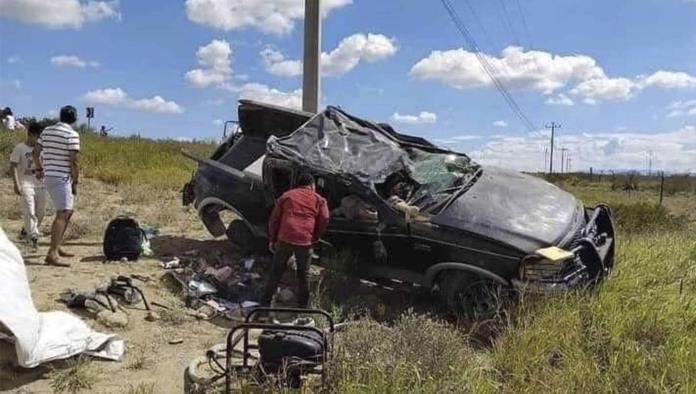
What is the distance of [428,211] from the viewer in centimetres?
664

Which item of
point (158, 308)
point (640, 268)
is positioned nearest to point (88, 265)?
point (158, 308)

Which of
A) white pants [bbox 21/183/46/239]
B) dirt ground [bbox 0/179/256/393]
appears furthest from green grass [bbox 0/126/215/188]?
white pants [bbox 21/183/46/239]

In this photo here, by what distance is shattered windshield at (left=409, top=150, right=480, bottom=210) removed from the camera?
22.5 ft

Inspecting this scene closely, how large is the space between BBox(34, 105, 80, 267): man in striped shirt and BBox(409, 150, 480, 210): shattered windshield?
13.7 ft

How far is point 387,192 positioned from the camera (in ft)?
23.6

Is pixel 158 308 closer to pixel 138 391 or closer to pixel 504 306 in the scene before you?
pixel 138 391

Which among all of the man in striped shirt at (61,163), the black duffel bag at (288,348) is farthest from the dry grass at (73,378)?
the man in striped shirt at (61,163)

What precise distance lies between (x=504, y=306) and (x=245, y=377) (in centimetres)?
276

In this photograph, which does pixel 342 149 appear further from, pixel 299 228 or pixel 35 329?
pixel 35 329

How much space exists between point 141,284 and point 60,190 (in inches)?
61.8

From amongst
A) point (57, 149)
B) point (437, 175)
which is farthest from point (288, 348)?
point (57, 149)

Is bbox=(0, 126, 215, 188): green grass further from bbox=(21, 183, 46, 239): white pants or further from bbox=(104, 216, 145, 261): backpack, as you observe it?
bbox=(104, 216, 145, 261): backpack

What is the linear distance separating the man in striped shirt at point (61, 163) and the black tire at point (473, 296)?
4.70 m

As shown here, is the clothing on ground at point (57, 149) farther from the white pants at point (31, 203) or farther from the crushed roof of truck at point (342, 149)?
the crushed roof of truck at point (342, 149)
